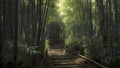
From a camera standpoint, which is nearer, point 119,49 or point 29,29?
point 119,49

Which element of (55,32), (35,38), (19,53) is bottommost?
(19,53)

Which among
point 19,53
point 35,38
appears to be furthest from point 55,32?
point 19,53

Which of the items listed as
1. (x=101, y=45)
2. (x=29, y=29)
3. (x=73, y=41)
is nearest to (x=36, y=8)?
(x=29, y=29)

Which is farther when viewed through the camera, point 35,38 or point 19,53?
point 35,38

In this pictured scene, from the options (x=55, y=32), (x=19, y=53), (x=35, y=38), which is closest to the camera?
(x=19, y=53)

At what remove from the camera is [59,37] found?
27.0 m

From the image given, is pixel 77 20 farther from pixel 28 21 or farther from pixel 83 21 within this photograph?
pixel 28 21

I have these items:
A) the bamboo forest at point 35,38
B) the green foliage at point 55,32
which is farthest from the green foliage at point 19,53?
the green foliage at point 55,32

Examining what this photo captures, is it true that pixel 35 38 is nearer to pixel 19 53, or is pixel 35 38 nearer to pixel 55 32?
pixel 19 53

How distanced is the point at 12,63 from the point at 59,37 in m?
21.4

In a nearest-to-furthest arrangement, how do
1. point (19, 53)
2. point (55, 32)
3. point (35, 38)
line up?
point (19, 53), point (35, 38), point (55, 32)

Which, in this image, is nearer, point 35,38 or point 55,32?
point 35,38

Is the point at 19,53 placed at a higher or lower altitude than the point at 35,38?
lower

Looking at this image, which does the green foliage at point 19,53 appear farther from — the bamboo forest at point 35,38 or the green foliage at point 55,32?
the green foliage at point 55,32
